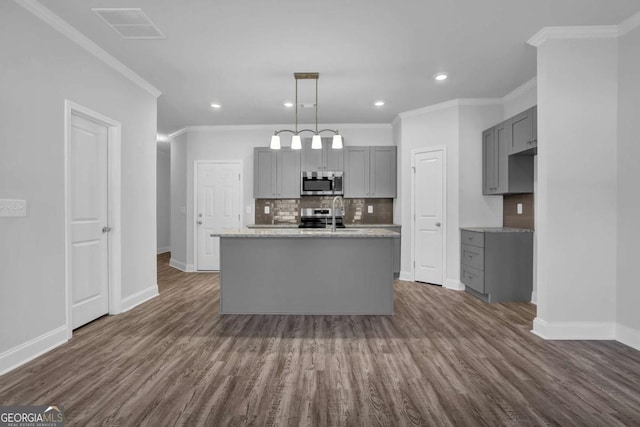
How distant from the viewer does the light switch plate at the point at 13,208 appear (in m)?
2.35

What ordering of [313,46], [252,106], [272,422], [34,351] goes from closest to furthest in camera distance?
[272,422]
[34,351]
[313,46]
[252,106]

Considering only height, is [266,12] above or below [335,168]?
above

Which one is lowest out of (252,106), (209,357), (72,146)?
(209,357)

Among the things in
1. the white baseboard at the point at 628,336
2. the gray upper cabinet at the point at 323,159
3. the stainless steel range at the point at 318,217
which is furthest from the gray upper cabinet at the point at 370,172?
the white baseboard at the point at 628,336

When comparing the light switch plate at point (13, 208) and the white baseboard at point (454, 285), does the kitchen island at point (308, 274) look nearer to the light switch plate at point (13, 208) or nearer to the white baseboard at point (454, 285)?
the light switch plate at point (13, 208)

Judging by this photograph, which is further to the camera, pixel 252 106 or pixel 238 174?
pixel 238 174

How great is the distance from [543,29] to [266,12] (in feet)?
8.16

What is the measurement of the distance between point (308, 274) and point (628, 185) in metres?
3.05

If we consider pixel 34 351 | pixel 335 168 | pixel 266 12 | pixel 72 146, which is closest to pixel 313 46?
pixel 266 12

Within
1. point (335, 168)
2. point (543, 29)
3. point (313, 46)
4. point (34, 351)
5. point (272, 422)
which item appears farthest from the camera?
point (335, 168)

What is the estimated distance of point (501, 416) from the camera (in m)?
1.88

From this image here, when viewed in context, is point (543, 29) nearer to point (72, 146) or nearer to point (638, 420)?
point (638, 420)

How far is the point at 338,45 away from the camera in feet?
10.7

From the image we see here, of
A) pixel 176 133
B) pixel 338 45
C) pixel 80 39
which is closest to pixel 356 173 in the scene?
pixel 338 45
